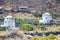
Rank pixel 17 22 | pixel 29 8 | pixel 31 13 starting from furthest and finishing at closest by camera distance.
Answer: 1. pixel 29 8
2. pixel 31 13
3. pixel 17 22

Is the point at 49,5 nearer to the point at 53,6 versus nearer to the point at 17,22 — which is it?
the point at 53,6

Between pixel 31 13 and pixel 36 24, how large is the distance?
23.7ft

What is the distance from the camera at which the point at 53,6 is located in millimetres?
57594

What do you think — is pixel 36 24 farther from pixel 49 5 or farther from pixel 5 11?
pixel 49 5

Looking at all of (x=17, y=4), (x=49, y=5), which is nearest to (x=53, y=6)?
(x=49, y=5)

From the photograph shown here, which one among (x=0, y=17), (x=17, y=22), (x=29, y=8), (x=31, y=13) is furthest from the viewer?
(x=29, y=8)

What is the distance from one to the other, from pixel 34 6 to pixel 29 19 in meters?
9.85

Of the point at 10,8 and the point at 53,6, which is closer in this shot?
the point at 10,8

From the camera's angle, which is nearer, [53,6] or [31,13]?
[31,13]

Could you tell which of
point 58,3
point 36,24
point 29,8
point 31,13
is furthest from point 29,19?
point 58,3

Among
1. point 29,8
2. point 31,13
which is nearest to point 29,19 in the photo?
point 31,13

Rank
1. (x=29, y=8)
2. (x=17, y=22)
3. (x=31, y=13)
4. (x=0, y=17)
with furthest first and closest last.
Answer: (x=29, y=8) < (x=31, y=13) < (x=0, y=17) < (x=17, y=22)

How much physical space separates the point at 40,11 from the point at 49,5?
3007mm

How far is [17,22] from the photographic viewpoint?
4375 centimetres
